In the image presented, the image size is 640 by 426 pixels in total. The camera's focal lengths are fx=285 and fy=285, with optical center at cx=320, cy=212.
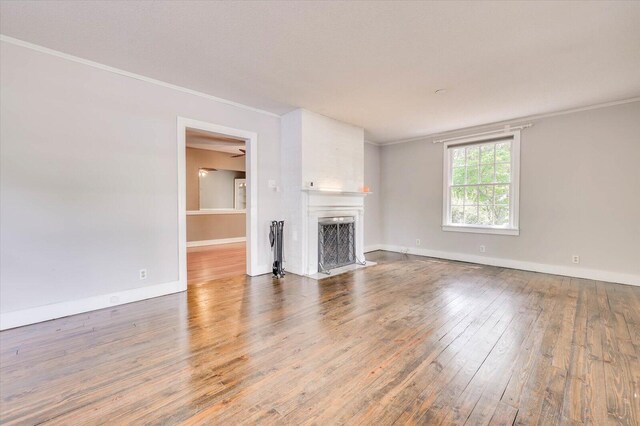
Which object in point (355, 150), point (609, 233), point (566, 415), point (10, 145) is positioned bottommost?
point (566, 415)

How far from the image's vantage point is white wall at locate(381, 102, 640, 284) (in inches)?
155

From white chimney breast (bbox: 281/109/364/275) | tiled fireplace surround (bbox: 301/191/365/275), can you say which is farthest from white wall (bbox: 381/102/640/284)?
white chimney breast (bbox: 281/109/364/275)

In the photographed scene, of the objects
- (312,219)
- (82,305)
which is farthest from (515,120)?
(82,305)

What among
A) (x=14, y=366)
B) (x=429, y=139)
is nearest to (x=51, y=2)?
(x=14, y=366)

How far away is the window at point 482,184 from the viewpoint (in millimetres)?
4934

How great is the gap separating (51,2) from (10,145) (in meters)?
1.32

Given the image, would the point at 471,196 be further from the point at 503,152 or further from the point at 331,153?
the point at 331,153

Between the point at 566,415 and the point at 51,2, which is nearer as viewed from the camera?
the point at 566,415

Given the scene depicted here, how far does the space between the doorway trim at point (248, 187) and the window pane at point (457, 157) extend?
387 cm

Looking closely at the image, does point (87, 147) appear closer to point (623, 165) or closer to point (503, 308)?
point (503, 308)

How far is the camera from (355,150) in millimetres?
5246

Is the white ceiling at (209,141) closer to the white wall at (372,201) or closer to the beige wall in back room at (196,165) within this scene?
the beige wall in back room at (196,165)

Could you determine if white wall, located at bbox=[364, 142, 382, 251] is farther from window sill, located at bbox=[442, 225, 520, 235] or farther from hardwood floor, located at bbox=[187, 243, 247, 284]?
hardwood floor, located at bbox=[187, 243, 247, 284]

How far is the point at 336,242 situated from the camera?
16.2 feet
